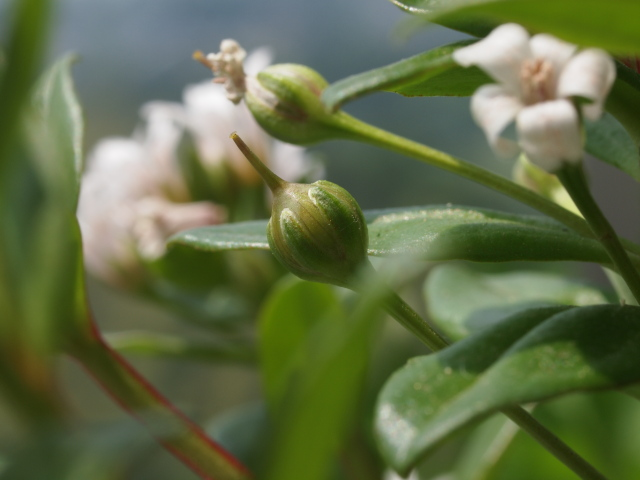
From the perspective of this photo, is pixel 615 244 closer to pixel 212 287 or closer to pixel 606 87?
pixel 606 87

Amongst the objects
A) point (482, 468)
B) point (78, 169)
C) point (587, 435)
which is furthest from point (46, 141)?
point (587, 435)

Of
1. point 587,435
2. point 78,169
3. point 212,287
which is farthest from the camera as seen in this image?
point 212,287

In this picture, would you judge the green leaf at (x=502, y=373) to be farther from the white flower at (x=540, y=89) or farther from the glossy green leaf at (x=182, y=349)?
the glossy green leaf at (x=182, y=349)

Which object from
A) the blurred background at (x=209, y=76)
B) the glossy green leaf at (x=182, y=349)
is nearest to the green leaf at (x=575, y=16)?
the glossy green leaf at (x=182, y=349)

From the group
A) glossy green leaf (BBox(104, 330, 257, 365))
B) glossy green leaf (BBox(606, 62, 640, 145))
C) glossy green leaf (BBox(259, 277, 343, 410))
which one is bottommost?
glossy green leaf (BBox(104, 330, 257, 365))

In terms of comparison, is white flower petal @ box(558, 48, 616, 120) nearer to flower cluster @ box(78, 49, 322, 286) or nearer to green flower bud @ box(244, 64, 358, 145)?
green flower bud @ box(244, 64, 358, 145)

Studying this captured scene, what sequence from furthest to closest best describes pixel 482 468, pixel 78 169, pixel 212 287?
pixel 212 287 < pixel 482 468 < pixel 78 169

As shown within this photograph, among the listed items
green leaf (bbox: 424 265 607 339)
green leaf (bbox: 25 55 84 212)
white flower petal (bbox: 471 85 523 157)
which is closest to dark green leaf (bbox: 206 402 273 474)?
green leaf (bbox: 424 265 607 339)
